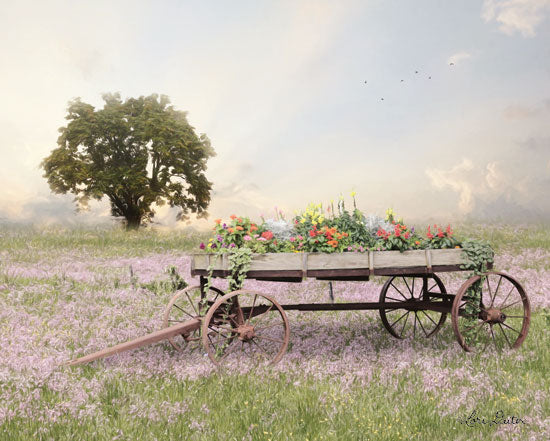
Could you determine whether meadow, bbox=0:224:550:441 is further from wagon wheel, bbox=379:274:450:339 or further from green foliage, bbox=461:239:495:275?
green foliage, bbox=461:239:495:275

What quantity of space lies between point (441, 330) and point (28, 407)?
22.1ft

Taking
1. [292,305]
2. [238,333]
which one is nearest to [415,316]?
[292,305]

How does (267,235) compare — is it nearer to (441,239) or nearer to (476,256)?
(441,239)

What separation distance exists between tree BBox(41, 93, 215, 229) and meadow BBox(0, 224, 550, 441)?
70.6 feet

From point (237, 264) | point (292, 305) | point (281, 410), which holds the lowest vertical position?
point (281, 410)

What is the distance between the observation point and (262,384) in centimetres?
602

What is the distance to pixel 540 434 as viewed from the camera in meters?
4.70

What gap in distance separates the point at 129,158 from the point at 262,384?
95.0 feet

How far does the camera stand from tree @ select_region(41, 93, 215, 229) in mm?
31984

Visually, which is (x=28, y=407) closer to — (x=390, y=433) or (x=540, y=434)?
(x=390, y=433)

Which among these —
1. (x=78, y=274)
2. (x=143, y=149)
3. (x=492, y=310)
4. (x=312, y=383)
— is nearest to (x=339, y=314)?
(x=492, y=310)

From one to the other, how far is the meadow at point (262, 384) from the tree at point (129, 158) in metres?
21.5

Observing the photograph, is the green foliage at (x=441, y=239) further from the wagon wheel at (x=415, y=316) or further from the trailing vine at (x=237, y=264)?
the trailing vine at (x=237, y=264)

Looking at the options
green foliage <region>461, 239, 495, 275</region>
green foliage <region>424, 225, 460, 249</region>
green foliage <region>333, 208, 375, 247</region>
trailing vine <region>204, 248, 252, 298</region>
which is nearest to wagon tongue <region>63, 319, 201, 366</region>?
trailing vine <region>204, 248, 252, 298</region>
